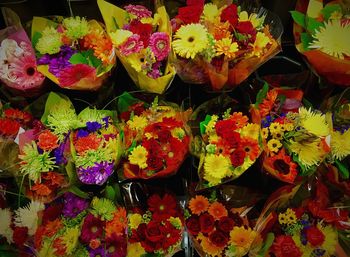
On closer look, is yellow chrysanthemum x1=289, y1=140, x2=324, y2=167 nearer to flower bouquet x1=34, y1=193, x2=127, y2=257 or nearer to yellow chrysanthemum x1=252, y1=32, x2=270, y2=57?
yellow chrysanthemum x1=252, y1=32, x2=270, y2=57

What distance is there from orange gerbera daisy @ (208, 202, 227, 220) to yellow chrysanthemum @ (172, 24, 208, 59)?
0.57m

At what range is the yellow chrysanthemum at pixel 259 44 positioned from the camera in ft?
4.77

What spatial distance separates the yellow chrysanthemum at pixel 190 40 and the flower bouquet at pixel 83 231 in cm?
64

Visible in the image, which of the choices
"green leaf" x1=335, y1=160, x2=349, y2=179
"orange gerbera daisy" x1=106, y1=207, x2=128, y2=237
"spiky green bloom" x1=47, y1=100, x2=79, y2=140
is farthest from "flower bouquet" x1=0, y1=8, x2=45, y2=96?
"green leaf" x1=335, y1=160, x2=349, y2=179

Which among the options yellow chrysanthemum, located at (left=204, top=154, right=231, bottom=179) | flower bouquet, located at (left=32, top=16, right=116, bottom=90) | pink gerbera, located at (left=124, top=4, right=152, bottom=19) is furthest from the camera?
pink gerbera, located at (left=124, top=4, right=152, bottom=19)

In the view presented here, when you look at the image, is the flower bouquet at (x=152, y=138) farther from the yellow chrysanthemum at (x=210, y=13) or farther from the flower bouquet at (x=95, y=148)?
the yellow chrysanthemum at (x=210, y=13)

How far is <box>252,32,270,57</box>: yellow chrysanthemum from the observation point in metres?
1.45

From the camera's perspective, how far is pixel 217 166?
138cm

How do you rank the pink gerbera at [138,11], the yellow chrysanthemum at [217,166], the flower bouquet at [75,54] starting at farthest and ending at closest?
1. the pink gerbera at [138,11]
2. the flower bouquet at [75,54]
3. the yellow chrysanthemum at [217,166]

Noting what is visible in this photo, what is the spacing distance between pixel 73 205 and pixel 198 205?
0.49 meters

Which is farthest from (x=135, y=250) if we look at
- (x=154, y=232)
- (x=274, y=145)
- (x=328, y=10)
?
(x=328, y=10)

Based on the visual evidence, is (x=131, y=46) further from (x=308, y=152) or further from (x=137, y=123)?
(x=308, y=152)

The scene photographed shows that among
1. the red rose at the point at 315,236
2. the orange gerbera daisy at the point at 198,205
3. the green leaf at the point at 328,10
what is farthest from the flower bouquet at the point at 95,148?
the green leaf at the point at 328,10

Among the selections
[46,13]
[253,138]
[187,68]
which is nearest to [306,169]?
[253,138]
